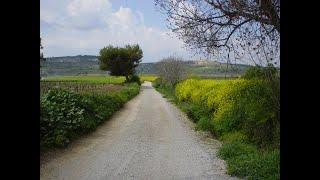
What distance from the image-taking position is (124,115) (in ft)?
74.4

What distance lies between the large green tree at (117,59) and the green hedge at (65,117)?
34973 millimetres

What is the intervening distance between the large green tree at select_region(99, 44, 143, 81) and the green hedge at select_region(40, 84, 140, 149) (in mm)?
34973

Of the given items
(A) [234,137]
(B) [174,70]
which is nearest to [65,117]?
(A) [234,137]

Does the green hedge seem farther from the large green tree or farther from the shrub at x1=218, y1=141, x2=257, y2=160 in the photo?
the large green tree

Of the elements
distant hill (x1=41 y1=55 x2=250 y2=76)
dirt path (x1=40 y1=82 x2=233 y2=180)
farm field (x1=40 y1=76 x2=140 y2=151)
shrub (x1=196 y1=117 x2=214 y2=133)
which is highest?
distant hill (x1=41 y1=55 x2=250 y2=76)

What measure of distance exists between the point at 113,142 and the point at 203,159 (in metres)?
3.76

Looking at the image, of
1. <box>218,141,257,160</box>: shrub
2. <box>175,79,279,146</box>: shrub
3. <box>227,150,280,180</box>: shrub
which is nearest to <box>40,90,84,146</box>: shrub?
<box>218,141,257,160</box>: shrub

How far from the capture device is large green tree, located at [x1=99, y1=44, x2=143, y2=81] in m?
55.3

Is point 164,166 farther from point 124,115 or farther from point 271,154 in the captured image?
point 124,115

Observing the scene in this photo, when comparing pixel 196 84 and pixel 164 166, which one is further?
pixel 196 84

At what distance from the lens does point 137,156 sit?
36.9ft

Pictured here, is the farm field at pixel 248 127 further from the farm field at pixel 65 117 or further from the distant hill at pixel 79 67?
the farm field at pixel 65 117

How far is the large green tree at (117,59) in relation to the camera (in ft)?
181
